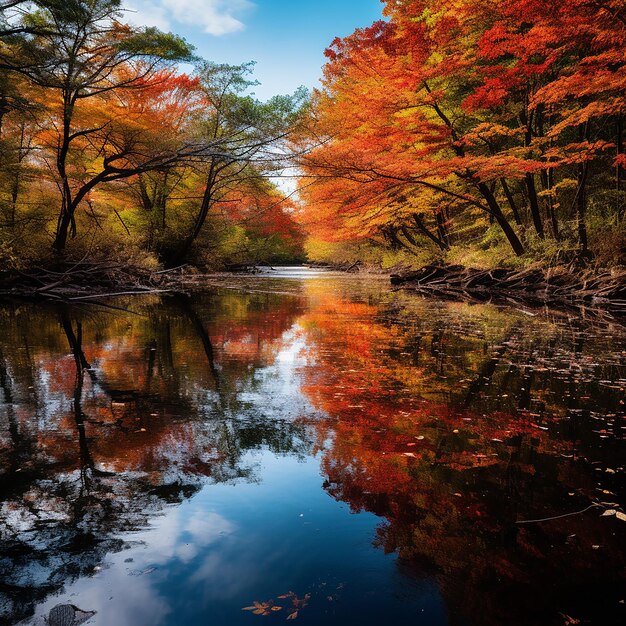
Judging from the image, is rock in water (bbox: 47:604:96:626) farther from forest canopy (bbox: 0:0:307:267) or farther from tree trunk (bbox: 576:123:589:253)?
tree trunk (bbox: 576:123:589:253)

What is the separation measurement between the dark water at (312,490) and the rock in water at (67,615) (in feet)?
0.14

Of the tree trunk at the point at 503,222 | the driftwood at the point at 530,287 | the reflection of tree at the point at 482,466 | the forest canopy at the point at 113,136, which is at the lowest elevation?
the reflection of tree at the point at 482,466

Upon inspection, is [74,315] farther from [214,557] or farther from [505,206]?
[505,206]

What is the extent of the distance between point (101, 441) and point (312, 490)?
183 centimetres

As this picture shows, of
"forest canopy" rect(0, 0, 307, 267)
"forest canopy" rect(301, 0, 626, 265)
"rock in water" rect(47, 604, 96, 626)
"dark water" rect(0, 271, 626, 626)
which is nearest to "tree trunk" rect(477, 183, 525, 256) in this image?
"forest canopy" rect(301, 0, 626, 265)

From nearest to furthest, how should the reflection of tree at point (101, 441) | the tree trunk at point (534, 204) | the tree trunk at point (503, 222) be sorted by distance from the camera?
the reflection of tree at point (101, 441)
the tree trunk at point (534, 204)
the tree trunk at point (503, 222)

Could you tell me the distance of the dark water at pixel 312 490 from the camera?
82.4 inches

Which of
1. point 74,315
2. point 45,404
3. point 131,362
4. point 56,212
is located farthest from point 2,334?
point 56,212

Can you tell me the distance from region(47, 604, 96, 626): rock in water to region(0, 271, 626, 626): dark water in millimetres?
43

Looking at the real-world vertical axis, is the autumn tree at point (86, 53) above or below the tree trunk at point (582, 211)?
above

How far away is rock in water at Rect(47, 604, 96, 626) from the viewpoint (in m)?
1.90

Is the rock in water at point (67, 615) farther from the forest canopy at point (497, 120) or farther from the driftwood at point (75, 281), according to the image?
the forest canopy at point (497, 120)

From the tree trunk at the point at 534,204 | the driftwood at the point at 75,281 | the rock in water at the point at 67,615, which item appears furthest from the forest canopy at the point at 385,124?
the rock in water at the point at 67,615

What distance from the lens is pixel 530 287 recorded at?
54.9 ft
